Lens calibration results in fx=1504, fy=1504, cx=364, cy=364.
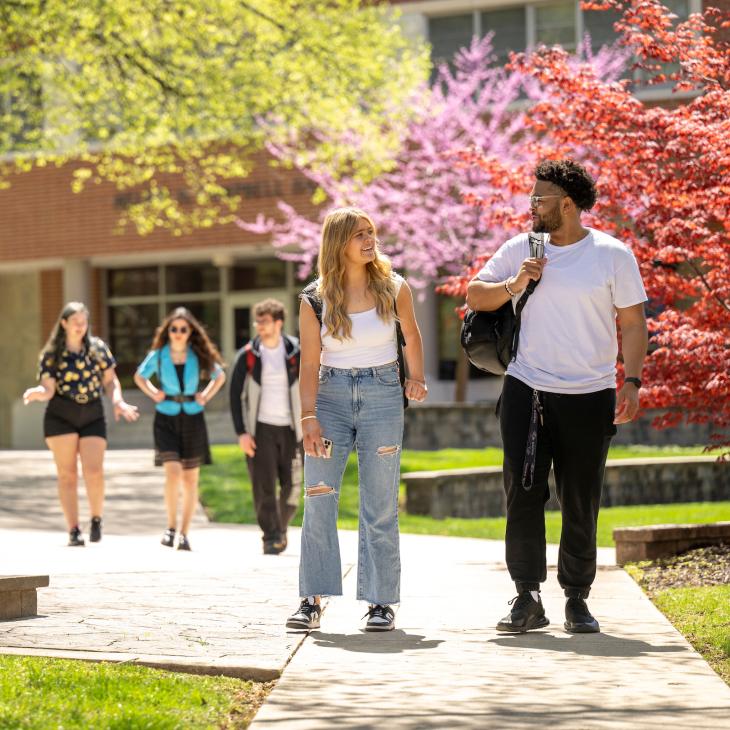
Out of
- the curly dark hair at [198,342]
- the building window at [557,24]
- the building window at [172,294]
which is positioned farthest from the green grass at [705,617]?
the building window at [172,294]

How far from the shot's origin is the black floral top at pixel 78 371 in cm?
1145

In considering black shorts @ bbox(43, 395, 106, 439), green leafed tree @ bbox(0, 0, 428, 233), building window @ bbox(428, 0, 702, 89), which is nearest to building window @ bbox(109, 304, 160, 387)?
building window @ bbox(428, 0, 702, 89)

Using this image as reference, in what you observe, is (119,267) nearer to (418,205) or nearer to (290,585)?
(418,205)

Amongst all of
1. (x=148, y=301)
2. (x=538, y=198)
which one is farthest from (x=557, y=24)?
(x=538, y=198)

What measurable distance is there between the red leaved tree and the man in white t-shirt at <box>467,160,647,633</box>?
8.06 feet

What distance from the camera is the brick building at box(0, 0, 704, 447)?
29.5m

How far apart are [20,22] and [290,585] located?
12.0 meters

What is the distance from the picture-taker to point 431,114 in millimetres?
28469

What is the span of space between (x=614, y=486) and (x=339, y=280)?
10279 mm

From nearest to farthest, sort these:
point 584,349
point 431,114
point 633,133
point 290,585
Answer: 1. point 584,349
2. point 290,585
3. point 633,133
4. point 431,114

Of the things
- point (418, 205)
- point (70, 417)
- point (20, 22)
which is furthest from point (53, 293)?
point (70, 417)

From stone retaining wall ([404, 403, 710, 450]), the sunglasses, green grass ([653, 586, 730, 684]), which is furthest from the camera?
stone retaining wall ([404, 403, 710, 450])

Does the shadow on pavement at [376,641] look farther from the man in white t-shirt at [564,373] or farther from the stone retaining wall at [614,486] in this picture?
the stone retaining wall at [614,486]

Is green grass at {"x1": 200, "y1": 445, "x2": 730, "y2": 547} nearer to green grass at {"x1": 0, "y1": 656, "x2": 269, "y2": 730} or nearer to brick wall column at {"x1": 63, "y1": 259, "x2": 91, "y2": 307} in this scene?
green grass at {"x1": 0, "y1": 656, "x2": 269, "y2": 730}
